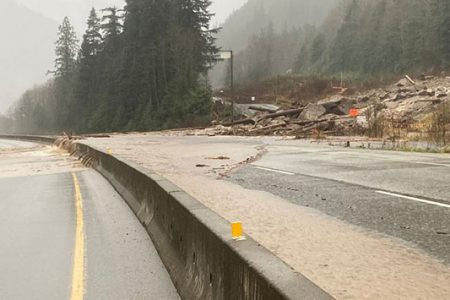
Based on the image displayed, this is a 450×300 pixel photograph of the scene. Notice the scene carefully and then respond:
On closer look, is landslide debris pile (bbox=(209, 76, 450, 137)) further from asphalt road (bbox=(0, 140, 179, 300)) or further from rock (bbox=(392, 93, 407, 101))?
asphalt road (bbox=(0, 140, 179, 300))

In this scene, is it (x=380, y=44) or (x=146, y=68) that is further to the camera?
(x=380, y=44)

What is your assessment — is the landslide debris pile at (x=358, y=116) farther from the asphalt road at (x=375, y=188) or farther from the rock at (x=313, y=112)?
the asphalt road at (x=375, y=188)

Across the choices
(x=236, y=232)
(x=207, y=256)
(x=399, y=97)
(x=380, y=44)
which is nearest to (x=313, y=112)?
(x=399, y=97)

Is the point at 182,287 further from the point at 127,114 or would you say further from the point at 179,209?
the point at 127,114

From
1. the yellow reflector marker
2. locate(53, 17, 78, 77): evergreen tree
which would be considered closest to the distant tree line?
locate(53, 17, 78, 77): evergreen tree

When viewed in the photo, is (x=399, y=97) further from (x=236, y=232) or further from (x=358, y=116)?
(x=236, y=232)

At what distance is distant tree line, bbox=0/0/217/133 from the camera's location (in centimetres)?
7412

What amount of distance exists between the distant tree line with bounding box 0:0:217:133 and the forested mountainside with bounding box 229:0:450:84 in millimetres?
37825

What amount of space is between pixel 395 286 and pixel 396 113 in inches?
1207

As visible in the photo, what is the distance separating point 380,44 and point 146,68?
59.7m

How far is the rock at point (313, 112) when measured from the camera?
A: 41.4 meters

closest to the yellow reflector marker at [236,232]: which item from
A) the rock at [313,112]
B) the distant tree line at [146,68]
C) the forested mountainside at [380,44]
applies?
the rock at [313,112]

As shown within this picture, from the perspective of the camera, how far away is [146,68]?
81812mm

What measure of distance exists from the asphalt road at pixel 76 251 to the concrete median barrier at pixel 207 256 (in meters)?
0.29
